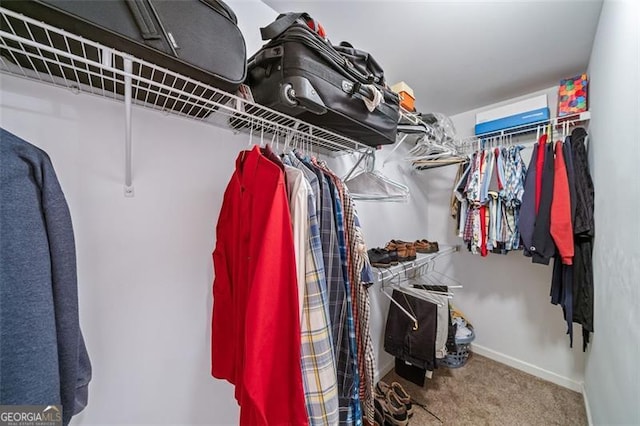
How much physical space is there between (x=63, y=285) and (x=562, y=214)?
212 centimetres

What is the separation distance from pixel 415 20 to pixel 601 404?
2.07m

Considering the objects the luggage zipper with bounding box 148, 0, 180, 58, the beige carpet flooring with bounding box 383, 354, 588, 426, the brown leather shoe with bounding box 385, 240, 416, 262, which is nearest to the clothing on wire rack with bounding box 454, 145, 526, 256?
the brown leather shoe with bounding box 385, 240, 416, 262

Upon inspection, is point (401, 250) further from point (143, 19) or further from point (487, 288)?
→ point (143, 19)

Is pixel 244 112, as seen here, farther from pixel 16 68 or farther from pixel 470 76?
pixel 470 76

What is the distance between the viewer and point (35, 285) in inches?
16.8

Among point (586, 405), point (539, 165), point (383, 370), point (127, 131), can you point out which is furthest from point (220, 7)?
point (586, 405)

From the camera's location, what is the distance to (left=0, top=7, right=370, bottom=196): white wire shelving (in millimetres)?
452

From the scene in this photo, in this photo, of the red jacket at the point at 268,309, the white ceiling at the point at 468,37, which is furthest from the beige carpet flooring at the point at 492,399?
the white ceiling at the point at 468,37

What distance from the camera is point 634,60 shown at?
750 mm

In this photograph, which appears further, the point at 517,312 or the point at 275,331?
the point at 517,312

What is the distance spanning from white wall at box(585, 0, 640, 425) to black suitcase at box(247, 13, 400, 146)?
0.86 metres

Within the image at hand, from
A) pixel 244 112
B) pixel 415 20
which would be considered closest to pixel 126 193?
pixel 244 112

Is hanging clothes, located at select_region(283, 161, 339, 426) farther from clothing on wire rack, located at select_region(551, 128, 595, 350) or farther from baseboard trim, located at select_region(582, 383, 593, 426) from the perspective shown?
baseboard trim, located at select_region(582, 383, 593, 426)

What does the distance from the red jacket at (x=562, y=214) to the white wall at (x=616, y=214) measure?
11 cm
